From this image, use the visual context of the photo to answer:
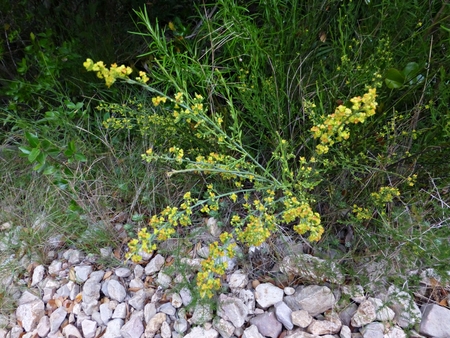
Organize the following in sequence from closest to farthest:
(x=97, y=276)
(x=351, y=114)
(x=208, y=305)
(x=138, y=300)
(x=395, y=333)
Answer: (x=351, y=114) < (x=395, y=333) < (x=208, y=305) < (x=138, y=300) < (x=97, y=276)

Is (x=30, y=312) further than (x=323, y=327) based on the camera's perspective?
Yes

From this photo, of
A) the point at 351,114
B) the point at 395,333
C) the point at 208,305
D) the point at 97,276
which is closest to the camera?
the point at 351,114

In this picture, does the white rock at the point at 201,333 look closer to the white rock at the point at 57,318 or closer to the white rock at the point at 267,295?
the white rock at the point at 267,295

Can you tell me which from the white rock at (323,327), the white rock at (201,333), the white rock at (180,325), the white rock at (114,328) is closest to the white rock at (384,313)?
the white rock at (323,327)

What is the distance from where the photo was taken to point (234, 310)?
1.27 m

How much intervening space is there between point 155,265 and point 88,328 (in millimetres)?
304

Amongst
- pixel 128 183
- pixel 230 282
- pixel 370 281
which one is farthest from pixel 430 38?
pixel 128 183

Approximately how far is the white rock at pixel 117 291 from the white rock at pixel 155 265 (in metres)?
0.10

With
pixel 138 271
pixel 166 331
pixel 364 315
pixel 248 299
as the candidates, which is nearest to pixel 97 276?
pixel 138 271

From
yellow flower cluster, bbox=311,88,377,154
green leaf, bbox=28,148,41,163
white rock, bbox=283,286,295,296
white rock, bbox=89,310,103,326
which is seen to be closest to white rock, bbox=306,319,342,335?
white rock, bbox=283,286,295,296

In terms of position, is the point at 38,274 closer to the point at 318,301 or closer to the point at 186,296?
the point at 186,296

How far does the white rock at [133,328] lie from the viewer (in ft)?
4.30

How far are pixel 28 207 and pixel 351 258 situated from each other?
55.1 inches

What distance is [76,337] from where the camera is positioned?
1370 millimetres
